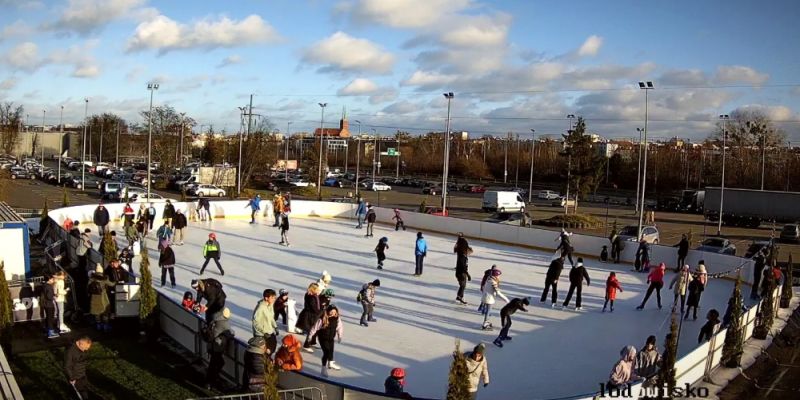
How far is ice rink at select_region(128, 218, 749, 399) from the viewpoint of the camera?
10508 millimetres

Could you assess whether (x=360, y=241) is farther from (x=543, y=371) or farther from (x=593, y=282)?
(x=543, y=371)

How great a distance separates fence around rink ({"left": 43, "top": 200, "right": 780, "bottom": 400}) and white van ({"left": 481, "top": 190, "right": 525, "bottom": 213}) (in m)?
16.4

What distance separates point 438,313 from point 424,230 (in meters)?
15.9

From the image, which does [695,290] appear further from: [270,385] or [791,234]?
[791,234]

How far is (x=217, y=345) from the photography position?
9266 mm

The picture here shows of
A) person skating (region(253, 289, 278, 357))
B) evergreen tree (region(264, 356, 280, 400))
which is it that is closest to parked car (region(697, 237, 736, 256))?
person skating (region(253, 289, 278, 357))

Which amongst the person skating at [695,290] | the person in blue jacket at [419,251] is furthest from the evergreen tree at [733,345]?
the person in blue jacket at [419,251]

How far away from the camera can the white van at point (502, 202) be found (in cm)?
4712

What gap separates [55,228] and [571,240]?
17.5m

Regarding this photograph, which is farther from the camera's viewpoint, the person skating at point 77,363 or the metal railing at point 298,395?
the person skating at point 77,363

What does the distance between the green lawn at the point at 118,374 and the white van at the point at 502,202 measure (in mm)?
37561

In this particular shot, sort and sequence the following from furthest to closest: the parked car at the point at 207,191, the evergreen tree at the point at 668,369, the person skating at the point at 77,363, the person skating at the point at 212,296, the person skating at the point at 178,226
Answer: the parked car at the point at 207,191, the person skating at the point at 178,226, the person skating at the point at 212,296, the evergreen tree at the point at 668,369, the person skating at the point at 77,363

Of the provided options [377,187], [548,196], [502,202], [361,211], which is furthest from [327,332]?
[548,196]

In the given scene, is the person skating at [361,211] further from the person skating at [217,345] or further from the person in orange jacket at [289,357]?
the person in orange jacket at [289,357]
